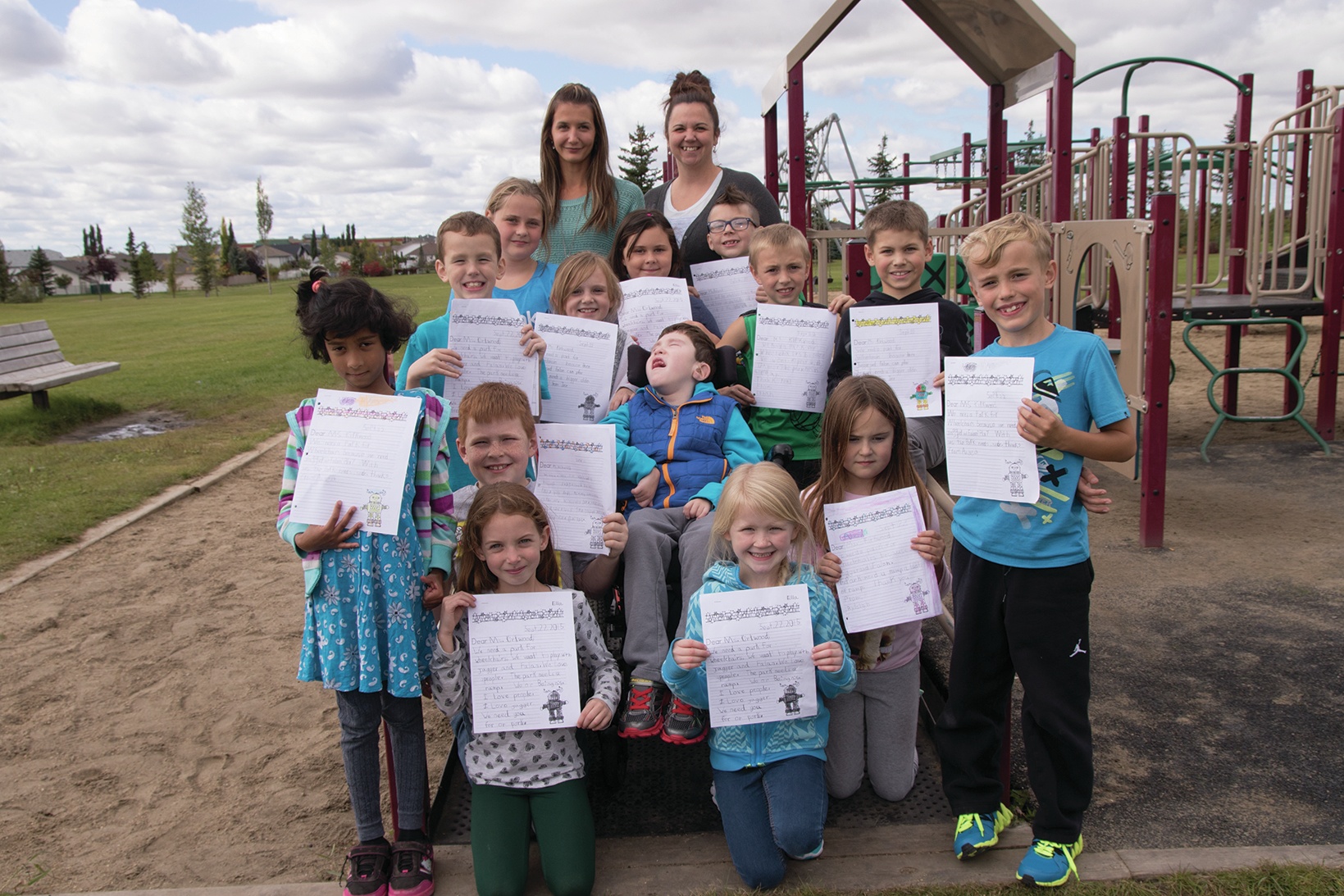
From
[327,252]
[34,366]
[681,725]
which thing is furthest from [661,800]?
[327,252]

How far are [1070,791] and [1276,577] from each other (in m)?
3.36

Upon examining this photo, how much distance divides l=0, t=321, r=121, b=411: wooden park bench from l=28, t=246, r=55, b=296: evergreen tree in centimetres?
6408

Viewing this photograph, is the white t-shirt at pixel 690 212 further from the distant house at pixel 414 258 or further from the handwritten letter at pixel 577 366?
the distant house at pixel 414 258

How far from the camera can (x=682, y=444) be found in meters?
3.50

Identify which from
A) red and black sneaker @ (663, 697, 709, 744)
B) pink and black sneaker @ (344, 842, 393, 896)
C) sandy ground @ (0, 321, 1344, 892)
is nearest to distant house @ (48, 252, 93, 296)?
sandy ground @ (0, 321, 1344, 892)

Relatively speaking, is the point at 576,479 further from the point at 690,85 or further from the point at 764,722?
the point at 690,85

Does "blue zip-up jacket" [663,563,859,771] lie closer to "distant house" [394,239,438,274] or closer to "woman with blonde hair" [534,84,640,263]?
"woman with blonde hair" [534,84,640,263]

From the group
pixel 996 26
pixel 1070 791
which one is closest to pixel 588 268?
pixel 1070 791

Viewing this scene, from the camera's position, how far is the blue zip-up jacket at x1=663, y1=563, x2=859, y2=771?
9.39ft

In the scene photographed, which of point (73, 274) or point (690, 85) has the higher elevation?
point (73, 274)

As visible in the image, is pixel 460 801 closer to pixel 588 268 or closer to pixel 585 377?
pixel 585 377

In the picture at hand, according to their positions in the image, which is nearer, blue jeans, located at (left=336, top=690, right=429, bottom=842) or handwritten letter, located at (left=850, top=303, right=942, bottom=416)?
blue jeans, located at (left=336, top=690, right=429, bottom=842)

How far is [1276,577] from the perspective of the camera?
5.24 meters

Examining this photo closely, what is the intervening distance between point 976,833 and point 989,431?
1212 mm
